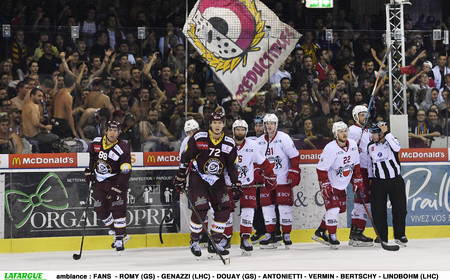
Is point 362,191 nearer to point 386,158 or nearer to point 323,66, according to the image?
point 386,158

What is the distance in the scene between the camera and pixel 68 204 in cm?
952

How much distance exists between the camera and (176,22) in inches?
487

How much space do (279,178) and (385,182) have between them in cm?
119

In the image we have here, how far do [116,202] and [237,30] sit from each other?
3031mm

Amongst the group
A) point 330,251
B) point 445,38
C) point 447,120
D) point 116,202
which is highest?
point 445,38

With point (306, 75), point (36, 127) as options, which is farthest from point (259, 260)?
point (36, 127)

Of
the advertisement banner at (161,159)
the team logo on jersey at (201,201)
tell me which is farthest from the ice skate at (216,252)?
the advertisement banner at (161,159)

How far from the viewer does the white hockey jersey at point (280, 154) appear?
938 cm

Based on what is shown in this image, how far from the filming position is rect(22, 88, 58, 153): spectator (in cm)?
984

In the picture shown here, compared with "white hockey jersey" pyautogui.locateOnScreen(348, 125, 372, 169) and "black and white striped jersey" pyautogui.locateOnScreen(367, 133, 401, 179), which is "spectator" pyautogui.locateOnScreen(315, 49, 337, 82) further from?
"black and white striped jersey" pyautogui.locateOnScreen(367, 133, 401, 179)

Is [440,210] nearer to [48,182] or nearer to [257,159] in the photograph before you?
[257,159]

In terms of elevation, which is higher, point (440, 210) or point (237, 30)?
point (237, 30)

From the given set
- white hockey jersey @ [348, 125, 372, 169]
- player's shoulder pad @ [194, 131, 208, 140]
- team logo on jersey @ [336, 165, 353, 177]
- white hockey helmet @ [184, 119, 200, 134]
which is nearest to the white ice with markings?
team logo on jersey @ [336, 165, 353, 177]

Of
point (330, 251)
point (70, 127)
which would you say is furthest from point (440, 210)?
point (70, 127)
